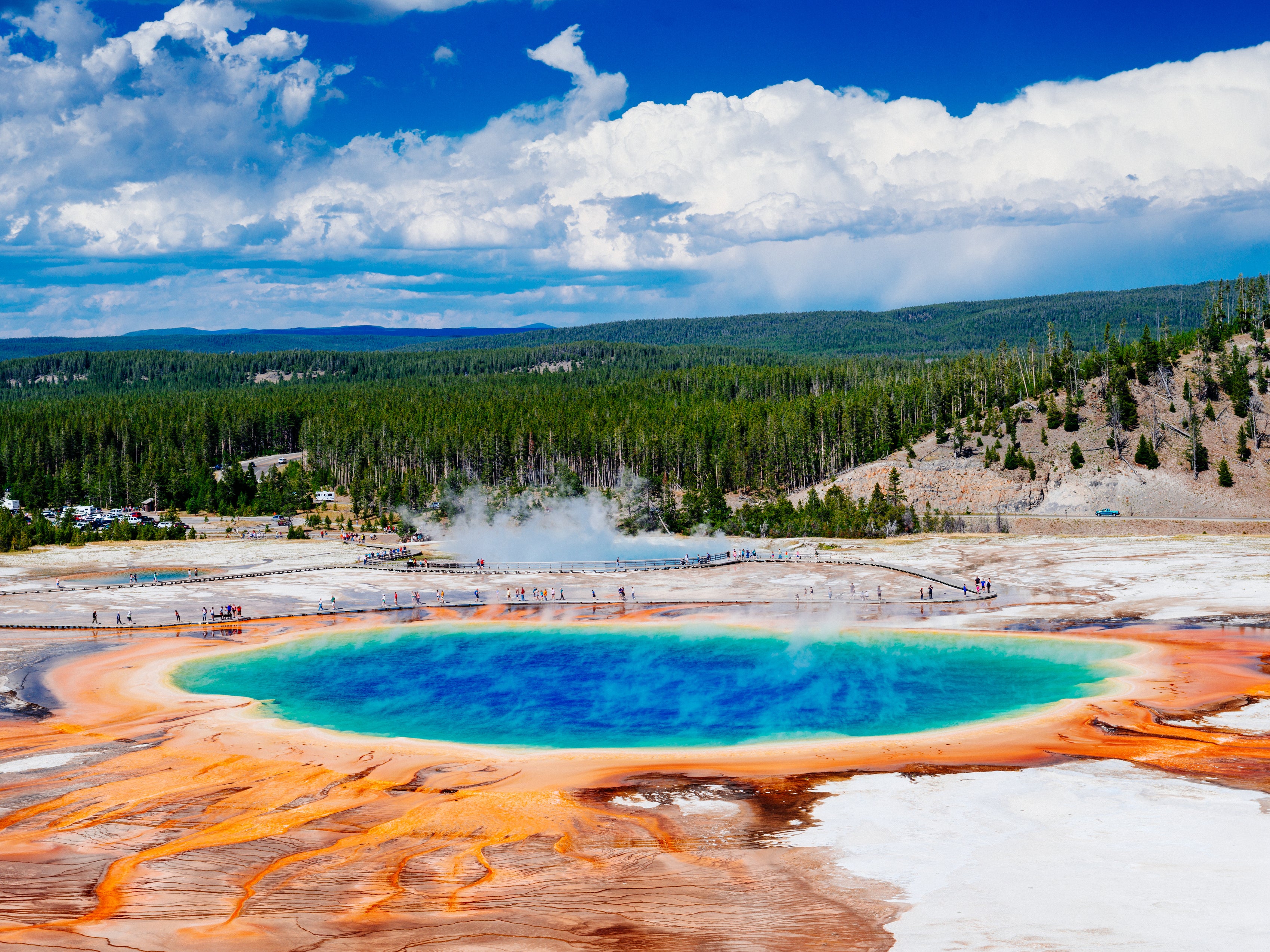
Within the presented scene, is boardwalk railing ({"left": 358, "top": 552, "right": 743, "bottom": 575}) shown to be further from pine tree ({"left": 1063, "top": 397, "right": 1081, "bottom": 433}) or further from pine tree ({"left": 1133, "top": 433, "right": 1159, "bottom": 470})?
pine tree ({"left": 1063, "top": 397, "right": 1081, "bottom": 433})

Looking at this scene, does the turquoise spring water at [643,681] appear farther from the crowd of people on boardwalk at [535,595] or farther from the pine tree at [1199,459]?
the pine tree at [1199,459]

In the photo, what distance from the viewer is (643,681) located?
4088 cm

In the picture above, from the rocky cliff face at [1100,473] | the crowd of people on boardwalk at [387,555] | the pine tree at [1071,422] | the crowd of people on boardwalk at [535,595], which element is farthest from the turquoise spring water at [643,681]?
the pine tree at [1071,422]

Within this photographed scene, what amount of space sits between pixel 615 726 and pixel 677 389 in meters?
142

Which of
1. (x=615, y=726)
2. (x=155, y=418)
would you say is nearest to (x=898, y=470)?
(x=615, y=726)

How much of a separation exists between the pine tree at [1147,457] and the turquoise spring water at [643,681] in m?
48.9

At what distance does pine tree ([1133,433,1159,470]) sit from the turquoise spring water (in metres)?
48.9

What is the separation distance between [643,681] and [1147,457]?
211 feet

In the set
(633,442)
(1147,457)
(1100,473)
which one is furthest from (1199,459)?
(633,442)

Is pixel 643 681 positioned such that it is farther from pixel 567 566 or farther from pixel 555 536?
pixel 555 536

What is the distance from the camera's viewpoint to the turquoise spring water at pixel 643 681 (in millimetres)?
34219

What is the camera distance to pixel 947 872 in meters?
20.8

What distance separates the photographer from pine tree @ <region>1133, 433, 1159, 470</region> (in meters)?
85.6

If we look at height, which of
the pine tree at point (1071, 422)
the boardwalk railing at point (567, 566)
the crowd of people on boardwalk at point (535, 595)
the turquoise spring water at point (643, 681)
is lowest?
the turquoise spring water at point (643, 681)
